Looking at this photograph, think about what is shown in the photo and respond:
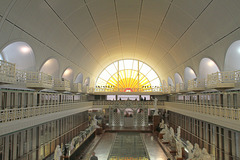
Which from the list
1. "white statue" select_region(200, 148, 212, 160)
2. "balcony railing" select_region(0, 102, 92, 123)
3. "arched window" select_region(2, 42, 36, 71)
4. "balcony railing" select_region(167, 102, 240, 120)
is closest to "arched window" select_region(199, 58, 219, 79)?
"balcony railing" select_region(167, 102, 240, 120)

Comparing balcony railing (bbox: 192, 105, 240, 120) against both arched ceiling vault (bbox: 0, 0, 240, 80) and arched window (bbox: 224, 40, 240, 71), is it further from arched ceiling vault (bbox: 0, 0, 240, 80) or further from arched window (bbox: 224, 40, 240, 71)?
arched ceiling vault (bbox: 0, 0, 240, 80)

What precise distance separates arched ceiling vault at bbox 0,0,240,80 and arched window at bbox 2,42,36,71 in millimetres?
898

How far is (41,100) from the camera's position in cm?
2231

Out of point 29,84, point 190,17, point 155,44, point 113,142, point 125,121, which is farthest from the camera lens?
point 125,121

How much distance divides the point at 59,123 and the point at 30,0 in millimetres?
Result: 17328

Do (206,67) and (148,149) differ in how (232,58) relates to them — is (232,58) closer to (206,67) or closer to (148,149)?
(206,67)

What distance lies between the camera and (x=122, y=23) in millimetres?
27000

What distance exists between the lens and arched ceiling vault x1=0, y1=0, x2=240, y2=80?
44.6ft

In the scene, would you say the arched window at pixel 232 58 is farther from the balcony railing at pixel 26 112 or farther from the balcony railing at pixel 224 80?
the balcony railing at pixel 26 112

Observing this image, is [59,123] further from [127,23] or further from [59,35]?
[127,23]

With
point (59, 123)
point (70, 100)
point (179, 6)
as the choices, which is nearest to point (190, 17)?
point (179, 6)

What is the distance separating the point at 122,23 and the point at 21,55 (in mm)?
14039

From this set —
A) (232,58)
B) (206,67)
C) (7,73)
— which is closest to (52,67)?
(7,73)

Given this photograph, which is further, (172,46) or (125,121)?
(125,121)
